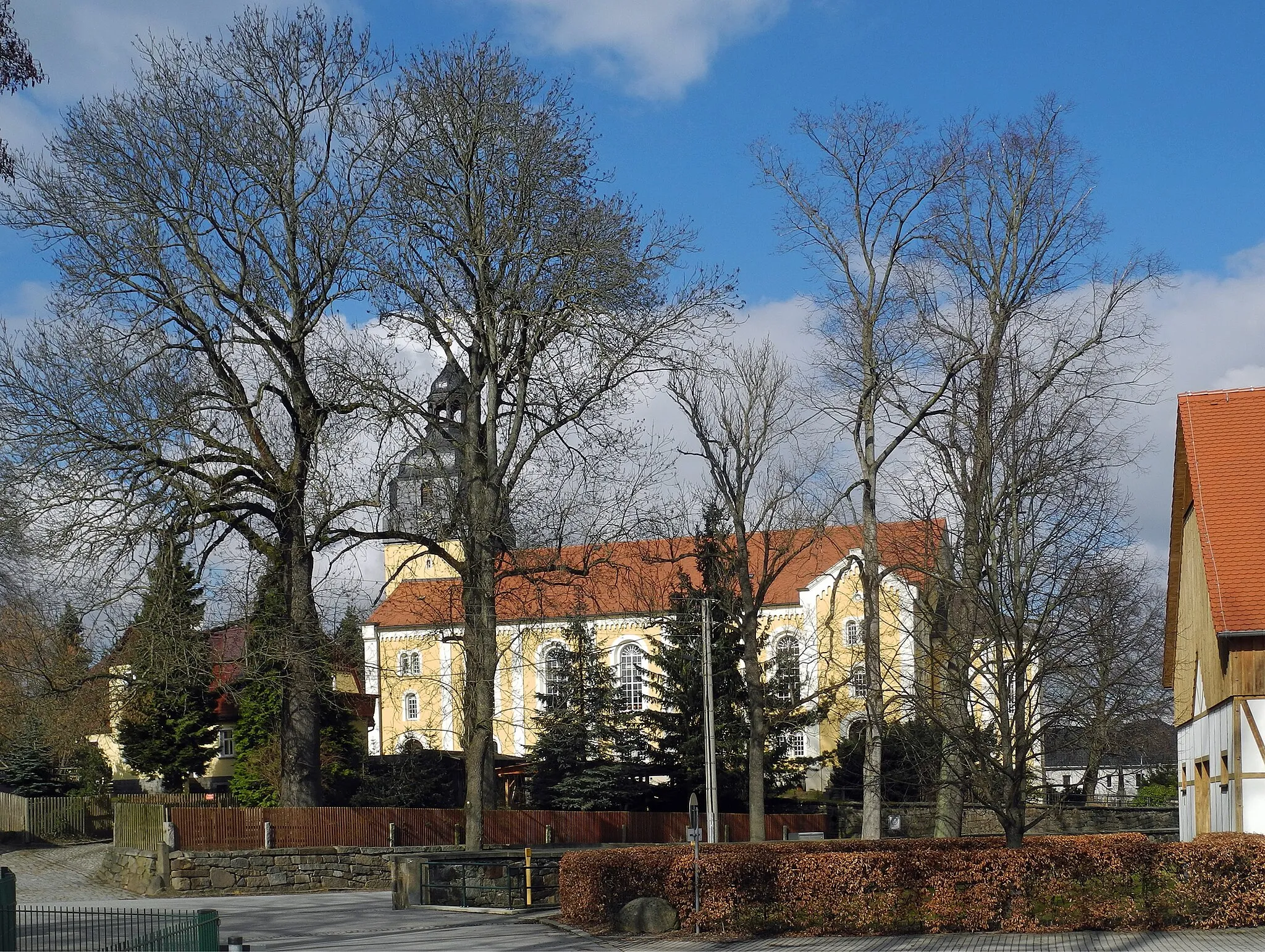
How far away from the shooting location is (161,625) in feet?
78.4

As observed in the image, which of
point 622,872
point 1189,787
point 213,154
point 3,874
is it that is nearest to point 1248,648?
point 1189,787

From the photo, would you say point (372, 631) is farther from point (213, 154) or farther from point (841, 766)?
point (213, 154)

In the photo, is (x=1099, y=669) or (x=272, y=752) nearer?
(x=1099, y=669)

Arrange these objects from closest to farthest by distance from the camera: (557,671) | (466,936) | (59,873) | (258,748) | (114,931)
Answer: (114,931) → (466,936) → (59,873) → (557,671) → (258,748)

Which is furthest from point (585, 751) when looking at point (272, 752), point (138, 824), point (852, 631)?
point (138, 824)

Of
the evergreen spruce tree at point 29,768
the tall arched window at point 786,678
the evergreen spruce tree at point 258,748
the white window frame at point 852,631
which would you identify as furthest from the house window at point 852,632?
the evergreen spruce tree at point 29,768

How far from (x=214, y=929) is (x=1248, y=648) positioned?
16.4 meters

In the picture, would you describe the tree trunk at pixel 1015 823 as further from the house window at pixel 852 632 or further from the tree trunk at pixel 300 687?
the house window at pixel 852 632

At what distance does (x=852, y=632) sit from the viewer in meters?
61.0

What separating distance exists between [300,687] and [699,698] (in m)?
23.0

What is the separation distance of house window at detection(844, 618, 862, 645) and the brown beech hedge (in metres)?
32.7

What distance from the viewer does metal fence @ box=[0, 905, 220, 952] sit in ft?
41.1

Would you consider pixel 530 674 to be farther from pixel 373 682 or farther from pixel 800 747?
pixel 800 747

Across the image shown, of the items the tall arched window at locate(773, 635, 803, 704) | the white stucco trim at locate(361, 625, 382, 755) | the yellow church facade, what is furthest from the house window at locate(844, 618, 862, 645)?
the white stucco trim at locate(361, 625, 382, 755)
